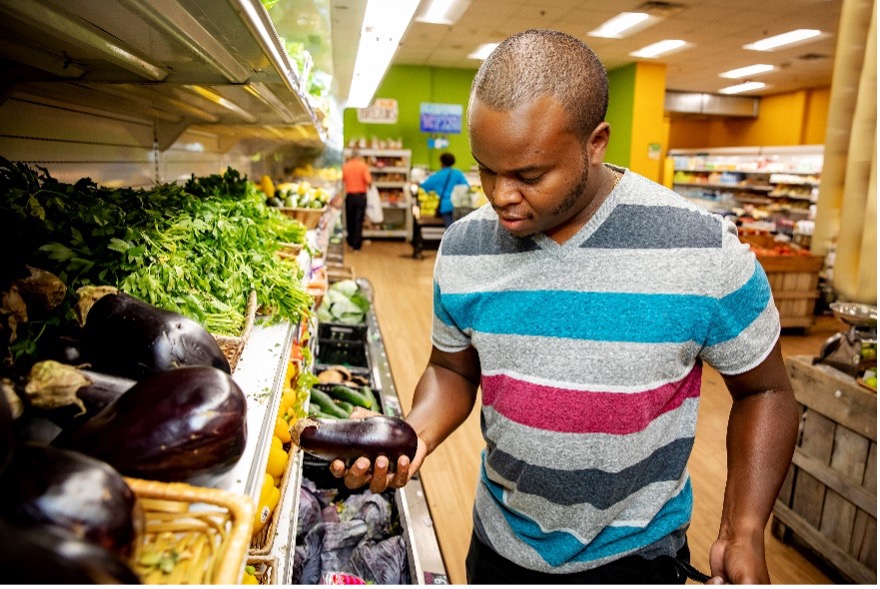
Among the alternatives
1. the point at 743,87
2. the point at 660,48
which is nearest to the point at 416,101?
the point at 660,48

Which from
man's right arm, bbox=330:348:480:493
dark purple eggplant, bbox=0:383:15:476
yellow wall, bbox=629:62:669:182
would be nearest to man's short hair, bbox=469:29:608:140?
man's right arm, bbox=330:348:480:493

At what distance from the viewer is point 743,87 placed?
627 inches

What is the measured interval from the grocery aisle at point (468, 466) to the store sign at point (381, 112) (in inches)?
283

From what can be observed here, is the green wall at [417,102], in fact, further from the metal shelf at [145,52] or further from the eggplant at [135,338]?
the eggplant at [135,338]

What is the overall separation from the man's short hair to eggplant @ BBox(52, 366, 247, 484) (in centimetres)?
76

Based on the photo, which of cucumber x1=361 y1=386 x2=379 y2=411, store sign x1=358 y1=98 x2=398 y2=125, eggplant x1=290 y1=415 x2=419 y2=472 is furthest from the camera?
store sign x1=358 y1=98 x2=398 y2=125

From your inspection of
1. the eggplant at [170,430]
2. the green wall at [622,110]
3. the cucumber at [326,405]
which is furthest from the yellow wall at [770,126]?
the eggplant at [170,430]

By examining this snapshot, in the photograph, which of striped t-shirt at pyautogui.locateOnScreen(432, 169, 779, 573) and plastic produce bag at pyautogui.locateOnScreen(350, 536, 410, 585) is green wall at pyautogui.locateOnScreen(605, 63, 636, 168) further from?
striped t-shirt at pyautogui.locateOnScreen(432, 169, 779, 573)

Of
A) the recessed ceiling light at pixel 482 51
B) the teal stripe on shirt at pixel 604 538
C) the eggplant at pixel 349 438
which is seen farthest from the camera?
the recessed ceiling light at pixel 482 51

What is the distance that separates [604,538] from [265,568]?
0.92m

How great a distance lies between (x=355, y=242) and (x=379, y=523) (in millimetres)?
9653

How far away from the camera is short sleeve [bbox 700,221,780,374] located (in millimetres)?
1326

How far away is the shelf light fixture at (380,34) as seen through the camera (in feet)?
8.22

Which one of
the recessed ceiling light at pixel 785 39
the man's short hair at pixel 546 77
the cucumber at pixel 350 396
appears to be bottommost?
the cucumber at pixel 350 396
